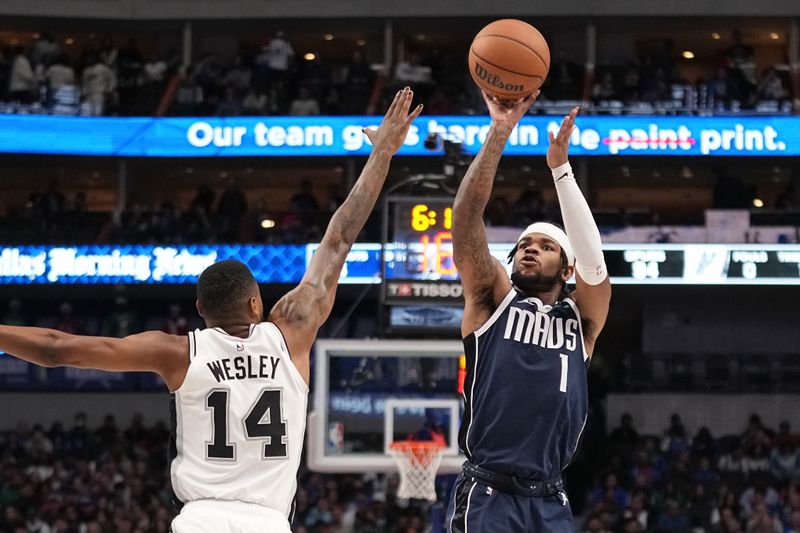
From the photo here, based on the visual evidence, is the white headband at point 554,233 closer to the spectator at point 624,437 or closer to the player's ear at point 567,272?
the player's ear at point 567,272

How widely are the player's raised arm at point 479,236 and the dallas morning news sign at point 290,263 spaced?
16758 mm

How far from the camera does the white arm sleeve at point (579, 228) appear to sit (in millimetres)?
5578

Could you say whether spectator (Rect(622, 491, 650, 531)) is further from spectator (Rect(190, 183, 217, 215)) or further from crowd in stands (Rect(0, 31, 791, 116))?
spectator (Rect(190, 183, 217, 215))

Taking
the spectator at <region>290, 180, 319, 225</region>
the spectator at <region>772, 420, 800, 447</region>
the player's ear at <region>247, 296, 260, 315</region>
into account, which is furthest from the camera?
the spectator at <region>290, 180, 319, 225</region>

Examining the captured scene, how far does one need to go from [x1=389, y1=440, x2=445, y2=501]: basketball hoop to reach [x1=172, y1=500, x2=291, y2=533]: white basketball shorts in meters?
7.91

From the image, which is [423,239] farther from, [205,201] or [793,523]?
[205,201]

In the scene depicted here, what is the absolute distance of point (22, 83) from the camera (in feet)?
88.6

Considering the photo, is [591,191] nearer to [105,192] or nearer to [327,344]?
[105,192]

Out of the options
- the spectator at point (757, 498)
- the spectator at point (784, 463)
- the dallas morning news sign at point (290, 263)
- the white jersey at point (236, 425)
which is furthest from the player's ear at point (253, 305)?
the dallas morning news sign at point (290, 263)

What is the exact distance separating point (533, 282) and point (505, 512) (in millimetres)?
976

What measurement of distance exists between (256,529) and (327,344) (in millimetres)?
8414

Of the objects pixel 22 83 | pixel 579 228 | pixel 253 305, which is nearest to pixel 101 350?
pixel 253 305

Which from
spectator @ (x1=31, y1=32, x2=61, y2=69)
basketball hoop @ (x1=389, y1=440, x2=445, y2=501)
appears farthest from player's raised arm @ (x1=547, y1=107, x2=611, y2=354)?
spectator @ (x1=31, y1=32, x2=61, y2=69)

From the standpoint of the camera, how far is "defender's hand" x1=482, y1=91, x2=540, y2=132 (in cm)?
570
